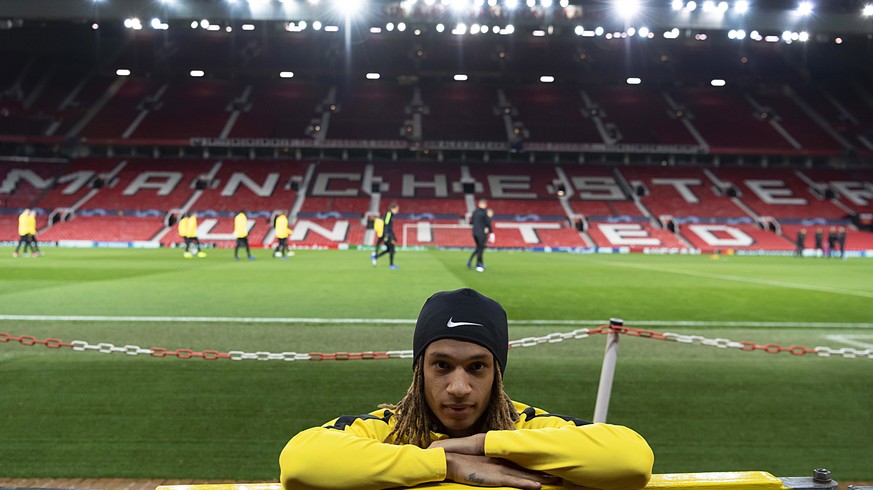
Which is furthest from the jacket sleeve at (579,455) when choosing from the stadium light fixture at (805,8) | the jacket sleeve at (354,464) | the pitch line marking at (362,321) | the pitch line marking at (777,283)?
the stadium light fixture at (805,8)

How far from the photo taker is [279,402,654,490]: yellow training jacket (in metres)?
1.73

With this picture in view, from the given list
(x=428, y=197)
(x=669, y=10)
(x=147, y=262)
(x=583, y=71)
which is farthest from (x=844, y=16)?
(x=147, y=262)

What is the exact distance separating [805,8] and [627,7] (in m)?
9.40

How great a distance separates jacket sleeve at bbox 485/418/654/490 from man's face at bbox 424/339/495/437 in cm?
24

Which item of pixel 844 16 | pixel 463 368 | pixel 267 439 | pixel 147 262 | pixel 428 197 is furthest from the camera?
pixel 428 197

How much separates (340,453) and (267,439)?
3.13 meters

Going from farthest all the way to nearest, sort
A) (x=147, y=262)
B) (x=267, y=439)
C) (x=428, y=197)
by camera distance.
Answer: (x=428, y=197)
(x=147, y=262)
(x=267, y=439)

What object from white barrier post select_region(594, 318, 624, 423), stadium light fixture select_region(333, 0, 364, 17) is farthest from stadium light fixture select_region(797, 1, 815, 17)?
white barrier post select_region(594, 318, 624, 423)

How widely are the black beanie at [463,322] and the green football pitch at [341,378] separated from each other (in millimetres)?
2541

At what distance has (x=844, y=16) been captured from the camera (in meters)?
29.9

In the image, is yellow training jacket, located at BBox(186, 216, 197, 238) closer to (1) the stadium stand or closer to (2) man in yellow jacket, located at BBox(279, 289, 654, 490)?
(1) the stadium stand

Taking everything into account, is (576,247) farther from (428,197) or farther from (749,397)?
(749,397)

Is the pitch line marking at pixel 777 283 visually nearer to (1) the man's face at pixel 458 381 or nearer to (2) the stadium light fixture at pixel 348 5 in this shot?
(1) the man's face at pixel 458 381

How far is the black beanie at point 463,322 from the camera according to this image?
2.08 meters
